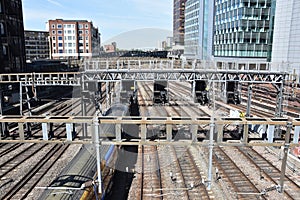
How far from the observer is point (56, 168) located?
50.4 ft

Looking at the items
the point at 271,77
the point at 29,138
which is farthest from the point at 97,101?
the point at 271,77

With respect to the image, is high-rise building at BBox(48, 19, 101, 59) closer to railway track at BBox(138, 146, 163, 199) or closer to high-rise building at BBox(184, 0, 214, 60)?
high-rise building at BBox(184, 0, 214, 60)

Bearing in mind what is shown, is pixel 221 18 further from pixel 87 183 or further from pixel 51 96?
pixel 87 183

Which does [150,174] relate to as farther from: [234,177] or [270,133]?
[270,133]

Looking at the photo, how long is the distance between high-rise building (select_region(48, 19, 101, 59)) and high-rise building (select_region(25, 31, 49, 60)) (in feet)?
38.1

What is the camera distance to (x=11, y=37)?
123ft

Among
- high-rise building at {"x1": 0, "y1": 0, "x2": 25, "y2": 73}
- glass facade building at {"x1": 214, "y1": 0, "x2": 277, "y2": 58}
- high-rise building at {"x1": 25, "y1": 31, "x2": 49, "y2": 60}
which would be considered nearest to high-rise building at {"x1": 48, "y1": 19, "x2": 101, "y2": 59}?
high-rise building at {"x1": 25, "y1": 31, "x2": 49, "y2": 60}

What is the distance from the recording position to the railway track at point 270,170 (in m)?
12.6

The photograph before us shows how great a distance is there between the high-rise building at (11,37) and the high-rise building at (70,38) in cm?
4815

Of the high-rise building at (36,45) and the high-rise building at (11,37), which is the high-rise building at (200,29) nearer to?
the high-rise building at (11,37)

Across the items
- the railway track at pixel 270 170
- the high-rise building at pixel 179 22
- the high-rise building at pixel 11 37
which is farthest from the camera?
the high-rise building at pixel 179 22

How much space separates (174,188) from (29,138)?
754cm

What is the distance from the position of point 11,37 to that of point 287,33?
44523mm

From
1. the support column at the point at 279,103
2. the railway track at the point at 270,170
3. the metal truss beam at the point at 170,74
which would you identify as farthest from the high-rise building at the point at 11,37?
the support column at the point at 279,103
